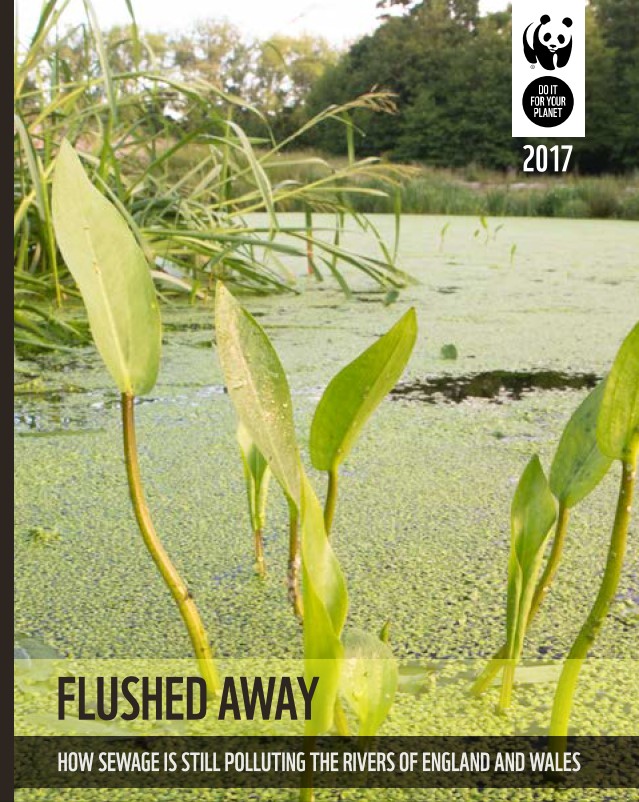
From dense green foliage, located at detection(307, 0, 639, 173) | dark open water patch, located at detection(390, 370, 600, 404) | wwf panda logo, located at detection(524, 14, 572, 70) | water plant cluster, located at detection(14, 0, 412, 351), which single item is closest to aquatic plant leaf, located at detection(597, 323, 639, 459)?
dark open water patch, located at detection(390, 370, 600, 404)

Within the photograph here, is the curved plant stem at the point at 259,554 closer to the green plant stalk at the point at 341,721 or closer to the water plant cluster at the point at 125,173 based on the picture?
the green plant stalk at the point at 341,721

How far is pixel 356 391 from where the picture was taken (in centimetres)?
38

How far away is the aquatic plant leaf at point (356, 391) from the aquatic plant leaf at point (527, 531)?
0.09 metres

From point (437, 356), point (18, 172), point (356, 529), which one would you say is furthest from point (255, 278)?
point (356, 529)

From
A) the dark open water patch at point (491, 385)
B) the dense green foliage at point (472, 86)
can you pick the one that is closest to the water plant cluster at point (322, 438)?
the dark open water patch at point (491, 385)

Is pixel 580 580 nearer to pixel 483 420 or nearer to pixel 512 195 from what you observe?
pixel 483 420

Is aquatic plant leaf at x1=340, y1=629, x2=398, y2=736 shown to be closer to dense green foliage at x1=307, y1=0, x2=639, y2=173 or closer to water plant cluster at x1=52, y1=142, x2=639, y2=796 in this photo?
water plant cluster at x1=52, y1=142, x2=639, y2=796

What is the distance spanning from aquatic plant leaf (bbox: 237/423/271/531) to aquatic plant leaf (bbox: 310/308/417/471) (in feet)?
0.46

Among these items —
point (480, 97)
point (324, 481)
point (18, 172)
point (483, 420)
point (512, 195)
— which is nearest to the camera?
point (324, 481)

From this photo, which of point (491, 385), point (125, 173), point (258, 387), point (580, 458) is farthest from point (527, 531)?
point (125, 173)

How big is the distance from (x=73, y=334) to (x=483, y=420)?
2.66ft

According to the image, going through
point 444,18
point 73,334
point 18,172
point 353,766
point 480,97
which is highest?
point 444,18

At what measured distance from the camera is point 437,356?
5.22 ft

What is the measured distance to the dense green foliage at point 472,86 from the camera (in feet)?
40.5
